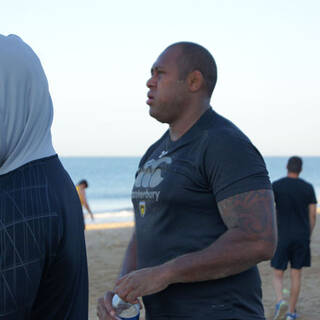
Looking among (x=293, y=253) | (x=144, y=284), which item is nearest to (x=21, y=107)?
(x=144, y=284)

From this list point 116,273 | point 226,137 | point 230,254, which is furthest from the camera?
point 116,273

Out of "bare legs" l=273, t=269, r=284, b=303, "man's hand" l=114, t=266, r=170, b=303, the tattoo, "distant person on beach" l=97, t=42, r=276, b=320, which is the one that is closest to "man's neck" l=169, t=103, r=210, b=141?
"distant person on beach" l=97, t=42, r=276, b=320

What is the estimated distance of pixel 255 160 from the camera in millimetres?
2064

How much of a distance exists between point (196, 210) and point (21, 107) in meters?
0.84

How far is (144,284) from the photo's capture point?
6.54 feet

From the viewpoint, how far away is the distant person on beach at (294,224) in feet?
22.0

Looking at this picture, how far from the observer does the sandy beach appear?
282 inches

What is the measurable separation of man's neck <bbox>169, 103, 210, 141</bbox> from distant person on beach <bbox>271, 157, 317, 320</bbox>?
4.60 meters

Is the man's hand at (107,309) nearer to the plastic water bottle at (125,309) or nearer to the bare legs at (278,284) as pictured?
the plastic water bottle at (125,309)

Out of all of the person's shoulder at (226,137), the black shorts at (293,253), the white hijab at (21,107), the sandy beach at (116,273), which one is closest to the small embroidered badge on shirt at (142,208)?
the person's shoulder at (226,137)

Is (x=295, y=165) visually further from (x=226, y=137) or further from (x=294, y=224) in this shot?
(x=226, y=137)

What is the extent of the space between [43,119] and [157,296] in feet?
3.09

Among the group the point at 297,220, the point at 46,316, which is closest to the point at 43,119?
the point at 46,316

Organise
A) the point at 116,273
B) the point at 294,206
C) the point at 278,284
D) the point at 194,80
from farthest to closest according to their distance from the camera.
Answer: the point at 116,273 < the point at 294,206 < the point at 278,284 < the point at 194,80
